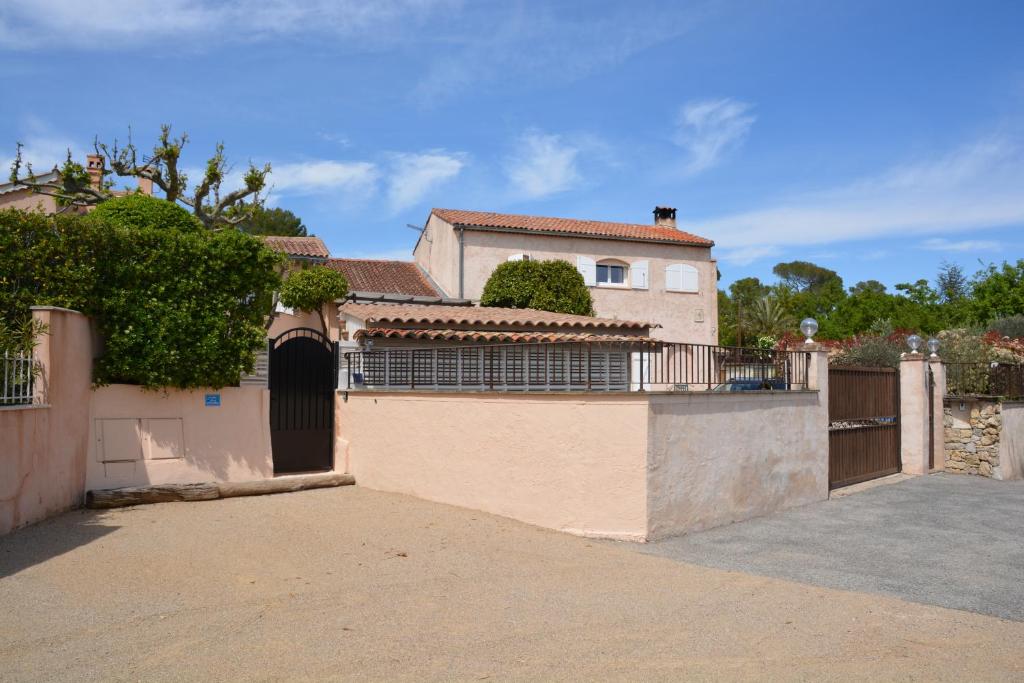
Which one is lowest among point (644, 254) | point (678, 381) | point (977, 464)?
point (977, 464)

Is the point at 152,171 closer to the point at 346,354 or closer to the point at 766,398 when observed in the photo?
the point at 346,354

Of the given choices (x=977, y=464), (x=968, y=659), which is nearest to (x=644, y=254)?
(x=977, y=464)

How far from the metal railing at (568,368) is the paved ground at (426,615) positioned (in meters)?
2.17

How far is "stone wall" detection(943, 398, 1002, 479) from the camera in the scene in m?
15.1

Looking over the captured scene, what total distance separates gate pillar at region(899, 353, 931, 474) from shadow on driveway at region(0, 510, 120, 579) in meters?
13.6

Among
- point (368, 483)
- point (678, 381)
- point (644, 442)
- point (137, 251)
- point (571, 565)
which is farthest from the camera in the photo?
point (368, 483)

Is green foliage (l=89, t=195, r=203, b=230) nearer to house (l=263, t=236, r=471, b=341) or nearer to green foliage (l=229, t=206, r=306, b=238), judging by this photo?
house (l=263, t=236, r=471, b=341)

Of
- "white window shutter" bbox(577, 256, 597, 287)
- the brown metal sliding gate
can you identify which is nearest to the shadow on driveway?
the brown metal sliding gate

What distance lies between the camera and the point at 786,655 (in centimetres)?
516

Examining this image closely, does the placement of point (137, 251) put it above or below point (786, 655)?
above

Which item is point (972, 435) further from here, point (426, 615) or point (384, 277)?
point (384, 277)

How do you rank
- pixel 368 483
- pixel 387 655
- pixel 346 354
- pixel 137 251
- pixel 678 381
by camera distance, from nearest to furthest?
1. pixel 387 655
2. pixel 678 381
3. pixel 137 251
4. pixel 368 483
5. pixel 346 354

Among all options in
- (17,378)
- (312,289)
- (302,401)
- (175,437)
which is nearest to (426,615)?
(17,378)

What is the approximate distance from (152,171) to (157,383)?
10685 mm
